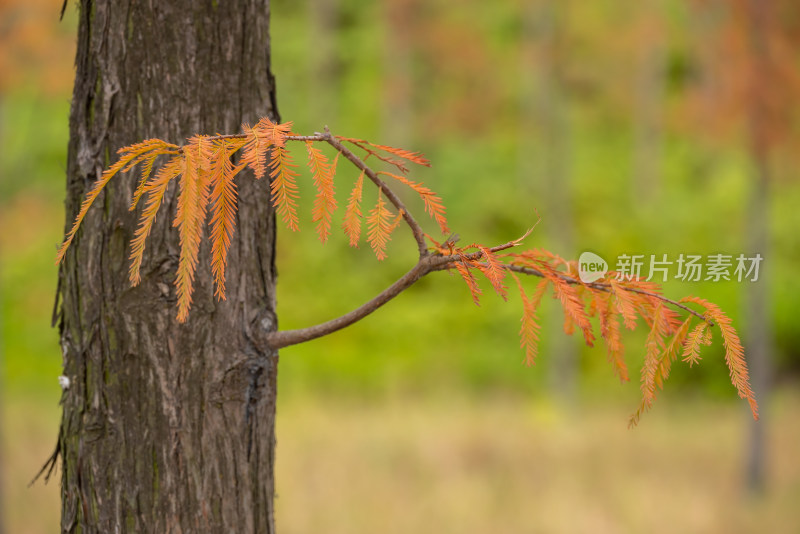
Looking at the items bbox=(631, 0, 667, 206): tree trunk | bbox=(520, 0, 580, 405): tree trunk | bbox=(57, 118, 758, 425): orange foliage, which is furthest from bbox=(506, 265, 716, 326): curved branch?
bbox=(631, 0, 667, 206): tree trunk

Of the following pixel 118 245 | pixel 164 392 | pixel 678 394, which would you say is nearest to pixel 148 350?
pixel 164 392

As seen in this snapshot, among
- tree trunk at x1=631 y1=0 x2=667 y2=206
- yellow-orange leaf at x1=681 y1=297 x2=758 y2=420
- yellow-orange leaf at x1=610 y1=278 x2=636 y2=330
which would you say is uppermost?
tree trunk at x1=631 y1=0 x2=667 y2=206

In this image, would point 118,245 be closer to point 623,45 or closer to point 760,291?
point 760,291

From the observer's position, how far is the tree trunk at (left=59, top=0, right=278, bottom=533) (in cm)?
143

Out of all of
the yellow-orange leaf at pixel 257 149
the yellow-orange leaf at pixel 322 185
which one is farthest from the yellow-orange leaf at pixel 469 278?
the yellow-orange leaf at pixel 257 149

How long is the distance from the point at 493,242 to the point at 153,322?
41.0ft

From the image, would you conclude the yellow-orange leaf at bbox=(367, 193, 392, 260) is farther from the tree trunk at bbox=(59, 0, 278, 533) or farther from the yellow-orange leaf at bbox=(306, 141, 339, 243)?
the tree trunk at bbox=(59, 0, 278, 533)

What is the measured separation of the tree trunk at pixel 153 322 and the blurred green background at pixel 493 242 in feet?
15.9

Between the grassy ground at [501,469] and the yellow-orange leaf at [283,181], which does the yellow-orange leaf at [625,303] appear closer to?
the yellow-orange leaf at [283,181]

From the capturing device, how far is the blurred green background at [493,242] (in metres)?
6.43

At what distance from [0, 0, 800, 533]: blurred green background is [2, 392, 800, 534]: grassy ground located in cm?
3

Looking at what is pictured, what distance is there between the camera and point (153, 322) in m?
1.43

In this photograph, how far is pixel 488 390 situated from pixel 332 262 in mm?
4372

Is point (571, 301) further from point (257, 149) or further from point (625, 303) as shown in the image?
point (257, 149)
